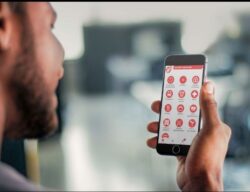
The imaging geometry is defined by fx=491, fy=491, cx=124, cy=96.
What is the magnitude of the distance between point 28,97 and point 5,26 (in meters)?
0.12

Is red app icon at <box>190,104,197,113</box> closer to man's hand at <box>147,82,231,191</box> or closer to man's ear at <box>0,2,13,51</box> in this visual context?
man's hand at <box>147,82,231,191</box>

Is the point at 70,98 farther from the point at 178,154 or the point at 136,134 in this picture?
the point at 178,154

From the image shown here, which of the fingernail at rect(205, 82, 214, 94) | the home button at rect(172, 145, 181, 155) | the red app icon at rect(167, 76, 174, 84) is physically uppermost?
the fingernail at rect(205, 82, 214, 94)

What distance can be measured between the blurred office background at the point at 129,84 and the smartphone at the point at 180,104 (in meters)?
0.28

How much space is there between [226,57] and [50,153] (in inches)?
22.6

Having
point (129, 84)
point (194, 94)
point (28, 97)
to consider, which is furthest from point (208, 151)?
point (129, 84)

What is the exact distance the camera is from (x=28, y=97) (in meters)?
0.78

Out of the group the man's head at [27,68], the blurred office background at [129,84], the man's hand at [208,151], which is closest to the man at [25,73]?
the man's head at [27,68]

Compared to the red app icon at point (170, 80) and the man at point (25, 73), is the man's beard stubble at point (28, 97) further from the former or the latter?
the red app icon at point (170, 80)

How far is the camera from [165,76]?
108 centimetres

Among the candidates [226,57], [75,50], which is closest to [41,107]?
[75,50]

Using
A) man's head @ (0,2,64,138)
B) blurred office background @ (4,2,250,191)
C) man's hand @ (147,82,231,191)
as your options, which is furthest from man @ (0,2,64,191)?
blurred office background @ (4,2,250,191)

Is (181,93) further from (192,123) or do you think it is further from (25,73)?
(25,73)

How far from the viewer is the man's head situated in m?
0.76
